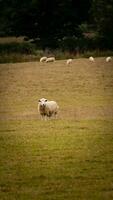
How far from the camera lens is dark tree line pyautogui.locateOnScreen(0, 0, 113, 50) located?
64125 millimetres

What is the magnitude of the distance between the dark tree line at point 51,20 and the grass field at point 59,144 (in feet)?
105

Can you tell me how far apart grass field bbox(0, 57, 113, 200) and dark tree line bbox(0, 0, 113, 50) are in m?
32.0

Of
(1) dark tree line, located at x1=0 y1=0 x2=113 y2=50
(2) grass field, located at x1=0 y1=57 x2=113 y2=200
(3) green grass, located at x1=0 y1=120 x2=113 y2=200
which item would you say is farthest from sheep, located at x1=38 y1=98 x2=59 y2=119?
(1) dark tree line, located at x1=0 y1=0 x2=113 y2=50

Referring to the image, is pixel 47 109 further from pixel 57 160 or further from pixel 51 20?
pixel 51 20

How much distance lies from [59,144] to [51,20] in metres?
51.3

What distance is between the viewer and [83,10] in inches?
2680

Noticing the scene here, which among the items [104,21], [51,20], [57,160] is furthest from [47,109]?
[51,20]

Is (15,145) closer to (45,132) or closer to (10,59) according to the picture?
(45,132)

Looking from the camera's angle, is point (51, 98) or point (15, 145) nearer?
point (15, 145)

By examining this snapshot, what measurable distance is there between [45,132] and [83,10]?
2036 inches

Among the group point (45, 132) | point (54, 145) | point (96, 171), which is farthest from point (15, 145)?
point (96, 171)

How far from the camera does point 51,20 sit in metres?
66.0

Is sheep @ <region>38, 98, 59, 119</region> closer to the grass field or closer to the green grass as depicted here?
the grass field

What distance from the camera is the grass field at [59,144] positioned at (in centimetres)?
1130
